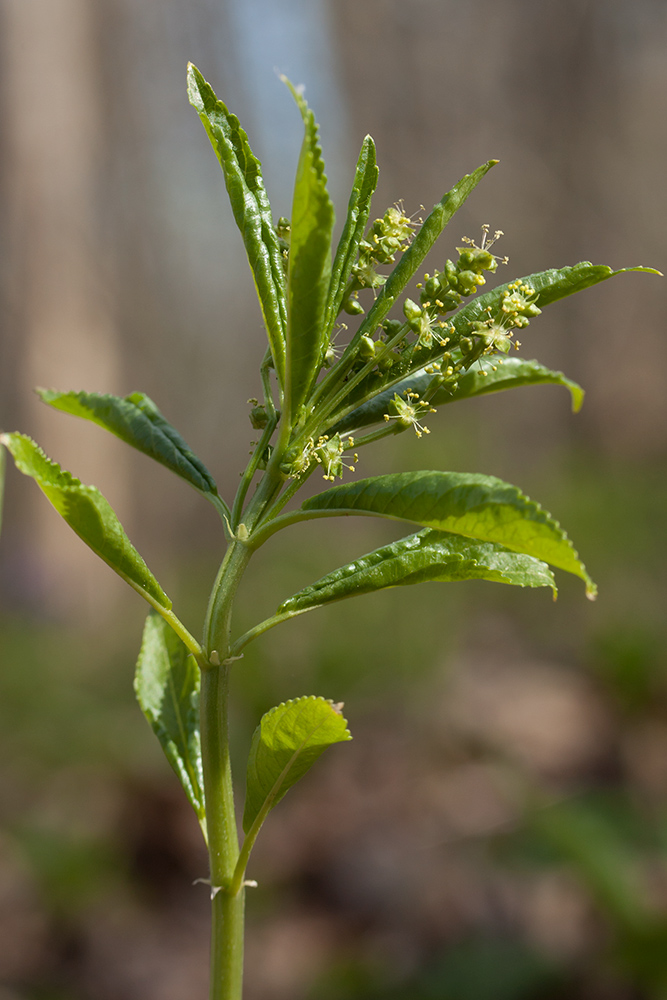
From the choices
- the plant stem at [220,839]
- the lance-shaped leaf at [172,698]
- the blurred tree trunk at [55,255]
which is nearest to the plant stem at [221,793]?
the plant stem at [220,839]

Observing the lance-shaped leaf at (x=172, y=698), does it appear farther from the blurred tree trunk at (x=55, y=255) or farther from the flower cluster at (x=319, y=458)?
the blurred tree trunk at (x=55, y=255)

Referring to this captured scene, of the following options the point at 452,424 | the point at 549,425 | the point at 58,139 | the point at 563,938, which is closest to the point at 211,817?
the point at 563,938

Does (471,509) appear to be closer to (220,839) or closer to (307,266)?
(307,266)

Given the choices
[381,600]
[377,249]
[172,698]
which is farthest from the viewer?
[381,600]

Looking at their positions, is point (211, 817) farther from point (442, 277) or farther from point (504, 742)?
point (504, 742)

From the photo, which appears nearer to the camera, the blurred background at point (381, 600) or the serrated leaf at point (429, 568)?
the serrated leaf at point (429, 568)

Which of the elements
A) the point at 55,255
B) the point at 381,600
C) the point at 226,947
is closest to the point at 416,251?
the point at 226,947

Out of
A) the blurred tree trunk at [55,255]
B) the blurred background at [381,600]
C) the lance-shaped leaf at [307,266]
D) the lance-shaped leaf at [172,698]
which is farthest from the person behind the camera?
the blurred tree trunk at [55,255]
